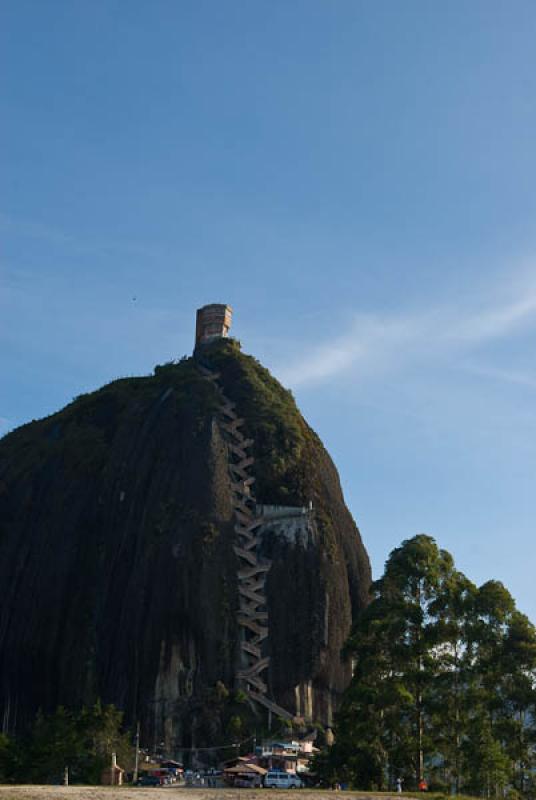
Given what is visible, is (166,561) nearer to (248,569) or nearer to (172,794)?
(248,569)

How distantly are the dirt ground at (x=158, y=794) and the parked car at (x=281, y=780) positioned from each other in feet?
29.8

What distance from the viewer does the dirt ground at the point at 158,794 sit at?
4278 cm

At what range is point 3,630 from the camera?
108 meters

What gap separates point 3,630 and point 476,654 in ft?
224

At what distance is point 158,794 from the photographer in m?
45.3

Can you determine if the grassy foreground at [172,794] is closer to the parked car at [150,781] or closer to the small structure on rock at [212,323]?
the parked car at [150,781]

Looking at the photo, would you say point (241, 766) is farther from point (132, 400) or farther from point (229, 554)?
point (132, 400)

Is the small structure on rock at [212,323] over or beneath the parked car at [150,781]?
over

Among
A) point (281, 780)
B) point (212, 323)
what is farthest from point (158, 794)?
point (212, 323)

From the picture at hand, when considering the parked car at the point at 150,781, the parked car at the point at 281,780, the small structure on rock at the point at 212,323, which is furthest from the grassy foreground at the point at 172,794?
the small structure on rock at the point at 212,323

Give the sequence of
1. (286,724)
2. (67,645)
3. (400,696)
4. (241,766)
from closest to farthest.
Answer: (400,696)
(241,766)
(286,724)
(67,645)

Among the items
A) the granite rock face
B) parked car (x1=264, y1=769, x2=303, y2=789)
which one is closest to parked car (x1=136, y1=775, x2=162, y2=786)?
parked car (x1=264, y1=769, x2=303, y2=789)

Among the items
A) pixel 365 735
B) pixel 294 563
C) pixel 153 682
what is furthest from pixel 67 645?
pixel 365 735

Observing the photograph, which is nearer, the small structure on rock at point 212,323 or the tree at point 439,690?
the tree at point 439,690
